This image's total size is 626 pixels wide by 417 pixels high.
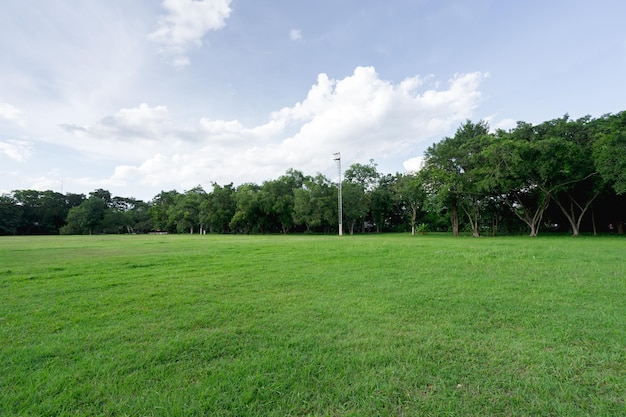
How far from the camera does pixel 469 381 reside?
8.67 feet

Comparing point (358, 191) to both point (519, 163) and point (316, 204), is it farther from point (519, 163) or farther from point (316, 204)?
point (519, 163)

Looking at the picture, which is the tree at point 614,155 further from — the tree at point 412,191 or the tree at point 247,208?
the tree at point 247,208

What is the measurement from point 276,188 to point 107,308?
4263cm

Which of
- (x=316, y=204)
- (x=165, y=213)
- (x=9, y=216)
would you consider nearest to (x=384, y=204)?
(x=316, y=204)

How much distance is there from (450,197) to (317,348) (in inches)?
1173

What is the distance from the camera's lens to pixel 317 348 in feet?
10.8

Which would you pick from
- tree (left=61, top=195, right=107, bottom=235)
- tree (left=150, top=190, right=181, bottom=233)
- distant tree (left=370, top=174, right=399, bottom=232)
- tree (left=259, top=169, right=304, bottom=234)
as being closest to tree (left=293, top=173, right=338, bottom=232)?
tree (left=259, top=169, right=304, bottom=234)

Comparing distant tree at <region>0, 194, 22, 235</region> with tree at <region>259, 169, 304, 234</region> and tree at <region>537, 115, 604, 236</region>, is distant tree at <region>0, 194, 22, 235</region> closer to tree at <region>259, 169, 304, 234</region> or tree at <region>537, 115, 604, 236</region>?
tree at <region>259, 169, 304, 234</region>

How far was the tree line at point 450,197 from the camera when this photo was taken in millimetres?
21781

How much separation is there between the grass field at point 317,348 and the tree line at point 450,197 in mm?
19765

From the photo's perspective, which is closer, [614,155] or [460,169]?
Result: [614,155]

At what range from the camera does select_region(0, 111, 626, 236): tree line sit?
21781mm

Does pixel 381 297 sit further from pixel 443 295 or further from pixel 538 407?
pixel 538 407

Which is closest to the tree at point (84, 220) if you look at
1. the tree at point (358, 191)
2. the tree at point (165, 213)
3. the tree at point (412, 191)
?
the tree at point (165, 213)
